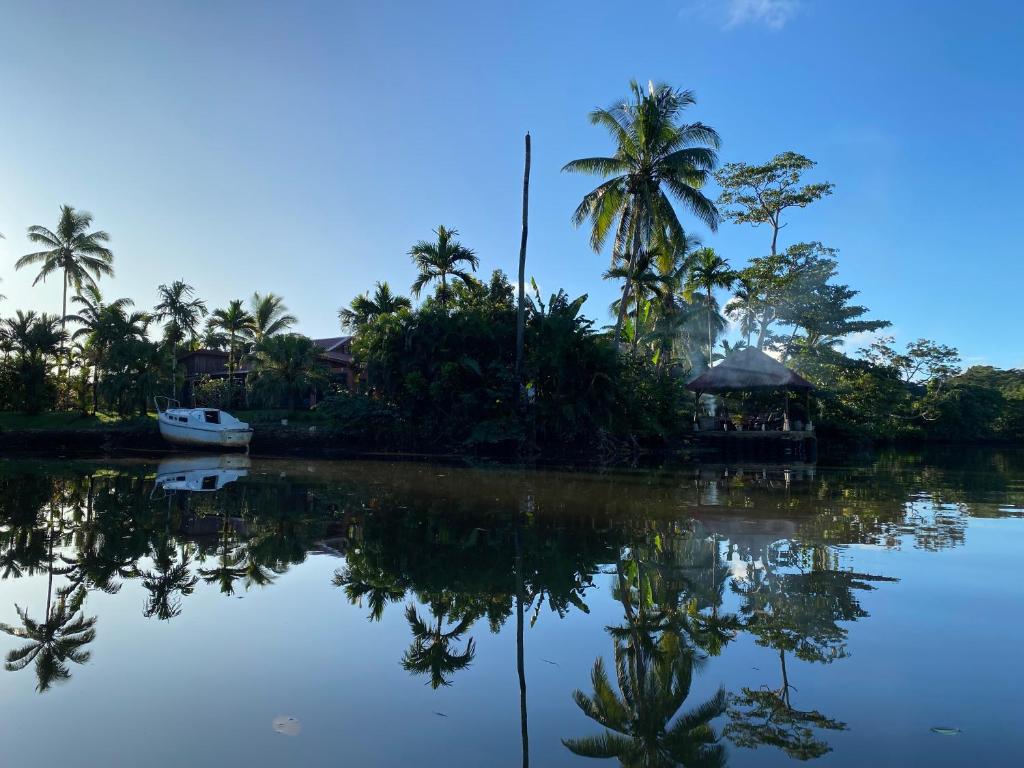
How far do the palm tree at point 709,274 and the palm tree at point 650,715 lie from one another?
3459 cm

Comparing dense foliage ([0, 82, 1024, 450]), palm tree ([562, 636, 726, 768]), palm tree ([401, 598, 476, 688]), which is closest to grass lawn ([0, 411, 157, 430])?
dense foliage ([0, 82, 1024, 450])

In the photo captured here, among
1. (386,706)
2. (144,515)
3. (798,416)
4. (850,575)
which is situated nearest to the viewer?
(386,706)

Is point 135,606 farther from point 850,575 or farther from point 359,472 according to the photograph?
point 359,472

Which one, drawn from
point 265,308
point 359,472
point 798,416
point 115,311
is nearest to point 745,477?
point 359,472

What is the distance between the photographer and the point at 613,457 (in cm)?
2389

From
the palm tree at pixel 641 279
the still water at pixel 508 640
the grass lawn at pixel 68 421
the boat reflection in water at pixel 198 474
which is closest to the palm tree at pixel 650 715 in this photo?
the still water at pixel 508 640

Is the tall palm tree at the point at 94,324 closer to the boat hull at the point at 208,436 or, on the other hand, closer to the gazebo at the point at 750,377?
the boat hull at the point at 208,436

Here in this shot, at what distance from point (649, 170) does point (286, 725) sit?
980 inches

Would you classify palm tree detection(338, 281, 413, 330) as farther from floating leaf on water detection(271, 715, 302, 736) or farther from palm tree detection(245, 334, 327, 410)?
floating leaf on water detection(271, 715, 302, 736)

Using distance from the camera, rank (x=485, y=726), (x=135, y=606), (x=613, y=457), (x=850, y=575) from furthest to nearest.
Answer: (x=613, y=457) → (x=850, y=575) → (x=135, y=606) → (x=485, y=726)

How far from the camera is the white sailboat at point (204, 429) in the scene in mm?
25844

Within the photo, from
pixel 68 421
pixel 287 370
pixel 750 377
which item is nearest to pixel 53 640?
pixel 750 377

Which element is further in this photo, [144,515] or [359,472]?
[359,472]

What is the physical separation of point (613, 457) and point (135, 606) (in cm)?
2016
